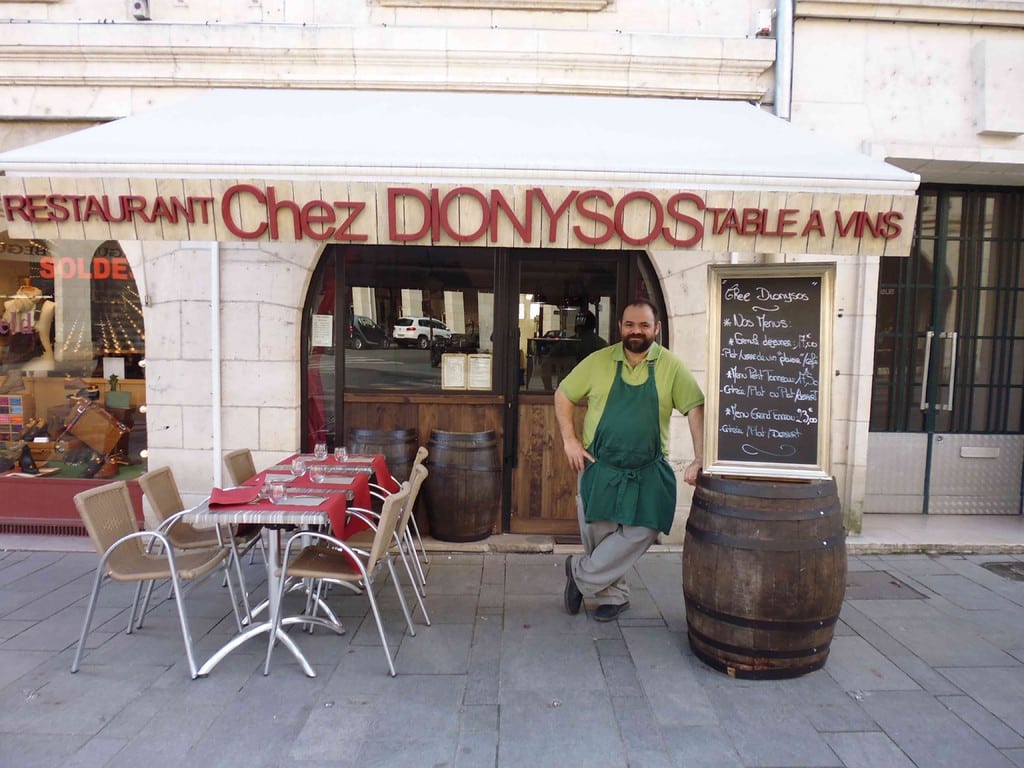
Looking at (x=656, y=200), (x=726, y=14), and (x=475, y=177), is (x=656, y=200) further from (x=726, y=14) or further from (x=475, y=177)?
→ (x=726, y=14)

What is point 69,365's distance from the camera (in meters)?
5.58

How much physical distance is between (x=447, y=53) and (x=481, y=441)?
293cm

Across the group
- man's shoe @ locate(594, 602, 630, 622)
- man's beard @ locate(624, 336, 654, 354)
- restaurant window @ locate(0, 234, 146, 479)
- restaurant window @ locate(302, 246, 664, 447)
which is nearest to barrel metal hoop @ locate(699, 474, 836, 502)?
man's beard @ locate(624, 336, 654, 354)

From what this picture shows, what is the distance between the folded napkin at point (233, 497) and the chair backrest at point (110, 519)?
558mm

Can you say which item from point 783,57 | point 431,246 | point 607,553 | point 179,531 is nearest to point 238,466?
point 179,531

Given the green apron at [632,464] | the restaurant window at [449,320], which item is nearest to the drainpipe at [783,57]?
the restaurant window at [449,320]

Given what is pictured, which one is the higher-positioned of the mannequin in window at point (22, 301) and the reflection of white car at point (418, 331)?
the mannequin in window at point (22, 301)

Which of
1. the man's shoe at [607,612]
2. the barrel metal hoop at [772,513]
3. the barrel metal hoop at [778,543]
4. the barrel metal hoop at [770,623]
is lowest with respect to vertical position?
the man's shoe at [607,612]

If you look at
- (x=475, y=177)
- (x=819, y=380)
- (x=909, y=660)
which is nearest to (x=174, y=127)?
(x=475, y=177)

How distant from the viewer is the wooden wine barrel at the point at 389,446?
4.88 metres

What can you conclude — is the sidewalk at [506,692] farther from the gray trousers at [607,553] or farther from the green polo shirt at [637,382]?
the green polo shirt at [637,382]

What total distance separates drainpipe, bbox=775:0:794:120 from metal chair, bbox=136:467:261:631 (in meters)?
4.73

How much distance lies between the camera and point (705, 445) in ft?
11.1

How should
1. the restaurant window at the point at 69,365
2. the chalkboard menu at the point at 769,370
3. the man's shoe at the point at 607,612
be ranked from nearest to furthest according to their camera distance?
1. the chalkboard menu at the point at 769,370
2. the man's shoe at the point at 607,612
3. the restaurant window at the point at 69,365
